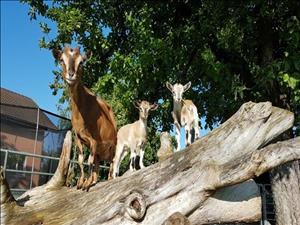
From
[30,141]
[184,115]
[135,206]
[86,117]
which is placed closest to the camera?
[135,206]

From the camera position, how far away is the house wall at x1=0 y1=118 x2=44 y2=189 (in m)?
10.8

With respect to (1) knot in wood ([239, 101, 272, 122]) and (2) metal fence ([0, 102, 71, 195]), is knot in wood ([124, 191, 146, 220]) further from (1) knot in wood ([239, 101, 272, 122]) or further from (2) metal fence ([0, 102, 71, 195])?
(2) metal fence ([0, 102, 71, 195])

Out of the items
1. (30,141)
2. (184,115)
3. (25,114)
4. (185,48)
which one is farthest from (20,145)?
(184,115)

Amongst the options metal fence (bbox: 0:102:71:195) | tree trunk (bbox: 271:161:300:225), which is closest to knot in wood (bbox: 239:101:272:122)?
tree trunk (bbox: 271:161:300:225)

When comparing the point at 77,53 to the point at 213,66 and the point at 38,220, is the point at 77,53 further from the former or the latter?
the point at 213,66

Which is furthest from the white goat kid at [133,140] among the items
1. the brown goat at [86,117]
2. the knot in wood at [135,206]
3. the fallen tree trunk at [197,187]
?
the knot in wood at [135,206]

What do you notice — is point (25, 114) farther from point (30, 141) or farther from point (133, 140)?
point (133, 140)

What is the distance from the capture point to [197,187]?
172 inches

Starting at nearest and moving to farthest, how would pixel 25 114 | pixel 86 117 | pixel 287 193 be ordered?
pixel 86 117 < pixel 287 193 < pixel 25 114

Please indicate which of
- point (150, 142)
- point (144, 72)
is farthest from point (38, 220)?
point (150, 142)

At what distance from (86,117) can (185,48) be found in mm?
7402

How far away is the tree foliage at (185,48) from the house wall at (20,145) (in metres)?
2.09

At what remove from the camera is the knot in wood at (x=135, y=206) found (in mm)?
4266

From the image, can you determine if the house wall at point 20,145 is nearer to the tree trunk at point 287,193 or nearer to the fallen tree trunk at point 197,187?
the fallen tree trunk at point 197,187
